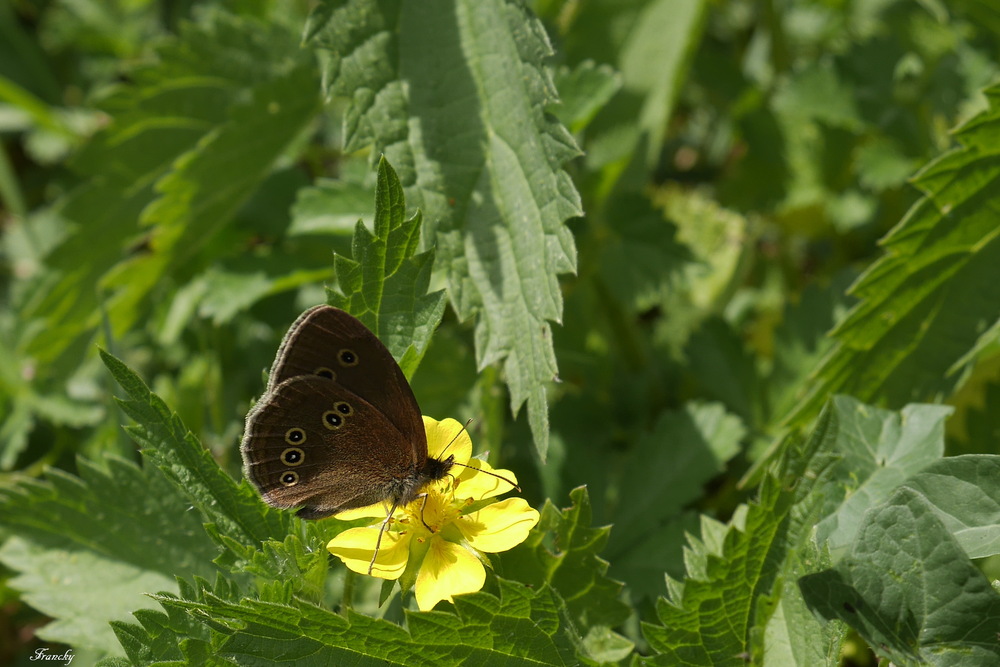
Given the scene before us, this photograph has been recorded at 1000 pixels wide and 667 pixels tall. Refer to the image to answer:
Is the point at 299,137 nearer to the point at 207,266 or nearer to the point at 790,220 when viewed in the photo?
the point at 207,266

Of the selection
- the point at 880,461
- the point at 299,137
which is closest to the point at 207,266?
the point at 299,137

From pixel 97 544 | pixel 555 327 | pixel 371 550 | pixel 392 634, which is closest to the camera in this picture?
pixel 392 634

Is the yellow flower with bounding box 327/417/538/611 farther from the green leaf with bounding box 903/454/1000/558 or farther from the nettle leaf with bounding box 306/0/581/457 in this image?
the green leaf with bounding box 903/454/1000/558

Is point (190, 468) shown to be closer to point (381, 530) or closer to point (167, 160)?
point (381, 530)

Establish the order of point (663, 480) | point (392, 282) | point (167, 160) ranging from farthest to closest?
1. point (167, 160)
2. point (663, 480)
3. point (392, 282)

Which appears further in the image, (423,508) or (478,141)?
(478,141)

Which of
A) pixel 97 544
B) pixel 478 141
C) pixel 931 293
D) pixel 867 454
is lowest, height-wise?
pixel 97 544

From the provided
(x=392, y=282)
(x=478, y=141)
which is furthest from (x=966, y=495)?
(x=478, y=141)

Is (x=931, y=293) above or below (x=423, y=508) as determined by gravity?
above
